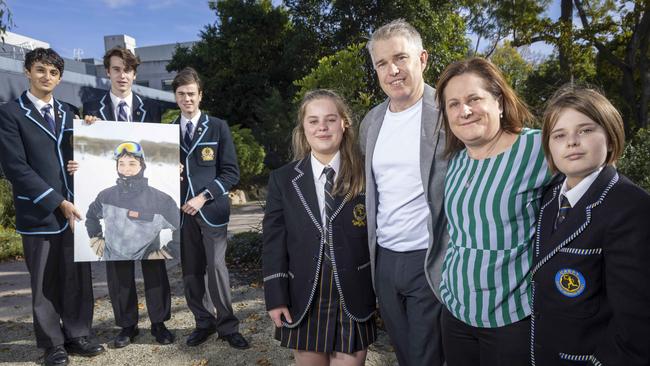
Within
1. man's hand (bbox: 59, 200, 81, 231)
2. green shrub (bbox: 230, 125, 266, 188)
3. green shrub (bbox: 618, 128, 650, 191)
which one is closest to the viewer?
man's hand (bbox: 59, 200, 81, 231)

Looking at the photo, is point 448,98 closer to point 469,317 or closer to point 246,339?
point 469,317

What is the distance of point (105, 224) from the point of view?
3611 millimetres

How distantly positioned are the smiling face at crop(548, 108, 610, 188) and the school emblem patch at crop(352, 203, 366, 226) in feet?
3.37

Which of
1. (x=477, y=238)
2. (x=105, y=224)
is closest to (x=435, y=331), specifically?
(x=477, y=238)

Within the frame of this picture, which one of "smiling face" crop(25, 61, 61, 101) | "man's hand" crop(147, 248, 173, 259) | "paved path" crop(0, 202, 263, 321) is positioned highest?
"smiling face" crop(25, 61, 61, 101)

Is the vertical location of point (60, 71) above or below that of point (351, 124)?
Answer: above

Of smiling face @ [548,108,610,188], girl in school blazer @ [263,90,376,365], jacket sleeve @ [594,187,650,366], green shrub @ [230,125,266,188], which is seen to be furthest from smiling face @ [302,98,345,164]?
green shrub @ [230,125,266,188]

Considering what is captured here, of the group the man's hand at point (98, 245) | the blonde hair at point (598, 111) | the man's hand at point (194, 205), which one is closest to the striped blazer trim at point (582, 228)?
the blonde hair at point (598, 111)

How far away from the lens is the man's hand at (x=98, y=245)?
3559 millimetres

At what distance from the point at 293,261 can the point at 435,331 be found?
0.79 m

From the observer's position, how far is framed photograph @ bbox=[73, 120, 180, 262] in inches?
140

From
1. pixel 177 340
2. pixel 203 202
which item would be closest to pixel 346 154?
pixel 203 202

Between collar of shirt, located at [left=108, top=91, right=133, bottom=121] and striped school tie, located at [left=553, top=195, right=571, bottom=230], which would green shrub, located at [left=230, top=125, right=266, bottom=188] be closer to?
collar of shirt, located at [left=108, top=91, right=133, bottom=121]

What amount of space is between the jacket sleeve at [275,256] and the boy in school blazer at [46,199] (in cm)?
192
